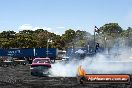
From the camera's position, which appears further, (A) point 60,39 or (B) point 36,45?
(A) point 60,39

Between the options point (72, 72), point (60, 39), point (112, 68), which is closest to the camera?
point (112, 68)

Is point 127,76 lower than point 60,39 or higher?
lower

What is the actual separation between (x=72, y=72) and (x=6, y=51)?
149 ft

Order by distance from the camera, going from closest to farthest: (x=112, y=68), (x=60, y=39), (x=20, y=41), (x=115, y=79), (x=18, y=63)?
(x=115, y=79) → (x=112, y=68) → (x=18, y=63) → (x=20, y=41) → (x=60, y=39)

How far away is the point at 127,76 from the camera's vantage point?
63.1 feet

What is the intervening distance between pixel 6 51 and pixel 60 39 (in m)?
71.6

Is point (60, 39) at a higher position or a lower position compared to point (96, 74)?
higher

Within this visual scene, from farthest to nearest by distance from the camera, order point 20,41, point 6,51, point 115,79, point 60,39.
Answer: point 60,39, point 20,41, point 6,51, point 115,79

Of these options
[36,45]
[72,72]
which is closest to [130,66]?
[72,72]

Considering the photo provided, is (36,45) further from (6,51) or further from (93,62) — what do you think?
(93,62)

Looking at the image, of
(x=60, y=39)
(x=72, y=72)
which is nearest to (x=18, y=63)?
(x=72, y=72)

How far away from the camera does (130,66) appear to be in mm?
22344

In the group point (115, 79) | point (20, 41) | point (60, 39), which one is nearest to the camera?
point (115, 79)

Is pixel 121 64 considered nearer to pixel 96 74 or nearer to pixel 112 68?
pixel 112 68
